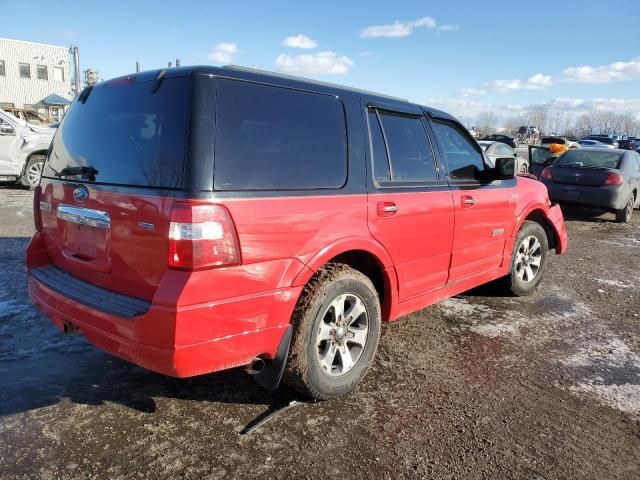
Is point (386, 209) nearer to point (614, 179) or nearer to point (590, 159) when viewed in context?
point (614, 179)

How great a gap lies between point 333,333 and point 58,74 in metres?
53.7

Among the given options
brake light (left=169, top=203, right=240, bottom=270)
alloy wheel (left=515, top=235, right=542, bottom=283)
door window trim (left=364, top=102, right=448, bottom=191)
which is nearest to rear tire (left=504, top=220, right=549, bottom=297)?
alloy wheel (left=515, top=235, right=542, bottom=283)

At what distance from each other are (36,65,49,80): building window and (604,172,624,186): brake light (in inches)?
1995

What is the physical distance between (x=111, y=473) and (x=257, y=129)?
184 centimetres

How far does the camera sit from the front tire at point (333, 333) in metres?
2.83

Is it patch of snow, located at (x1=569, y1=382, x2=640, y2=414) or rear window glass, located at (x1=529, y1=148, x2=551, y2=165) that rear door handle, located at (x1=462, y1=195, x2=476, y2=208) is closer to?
patch of snow, located at (x1=569, y1=382, x2=640, y2=414)

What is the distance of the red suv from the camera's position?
7.88 feet

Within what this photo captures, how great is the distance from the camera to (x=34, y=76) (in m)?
46.7

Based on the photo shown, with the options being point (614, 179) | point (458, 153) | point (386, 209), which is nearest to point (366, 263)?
point (386, 209)

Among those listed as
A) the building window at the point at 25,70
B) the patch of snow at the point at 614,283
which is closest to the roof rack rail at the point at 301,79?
the patch of snow at the point at 614,283

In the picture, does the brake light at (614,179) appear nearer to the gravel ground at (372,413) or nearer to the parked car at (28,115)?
the gravel ground at (372,413)

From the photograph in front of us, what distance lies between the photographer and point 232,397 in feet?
10.3

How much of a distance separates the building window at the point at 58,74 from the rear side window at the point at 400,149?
5279 cm

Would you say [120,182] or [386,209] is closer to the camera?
[120,182]
